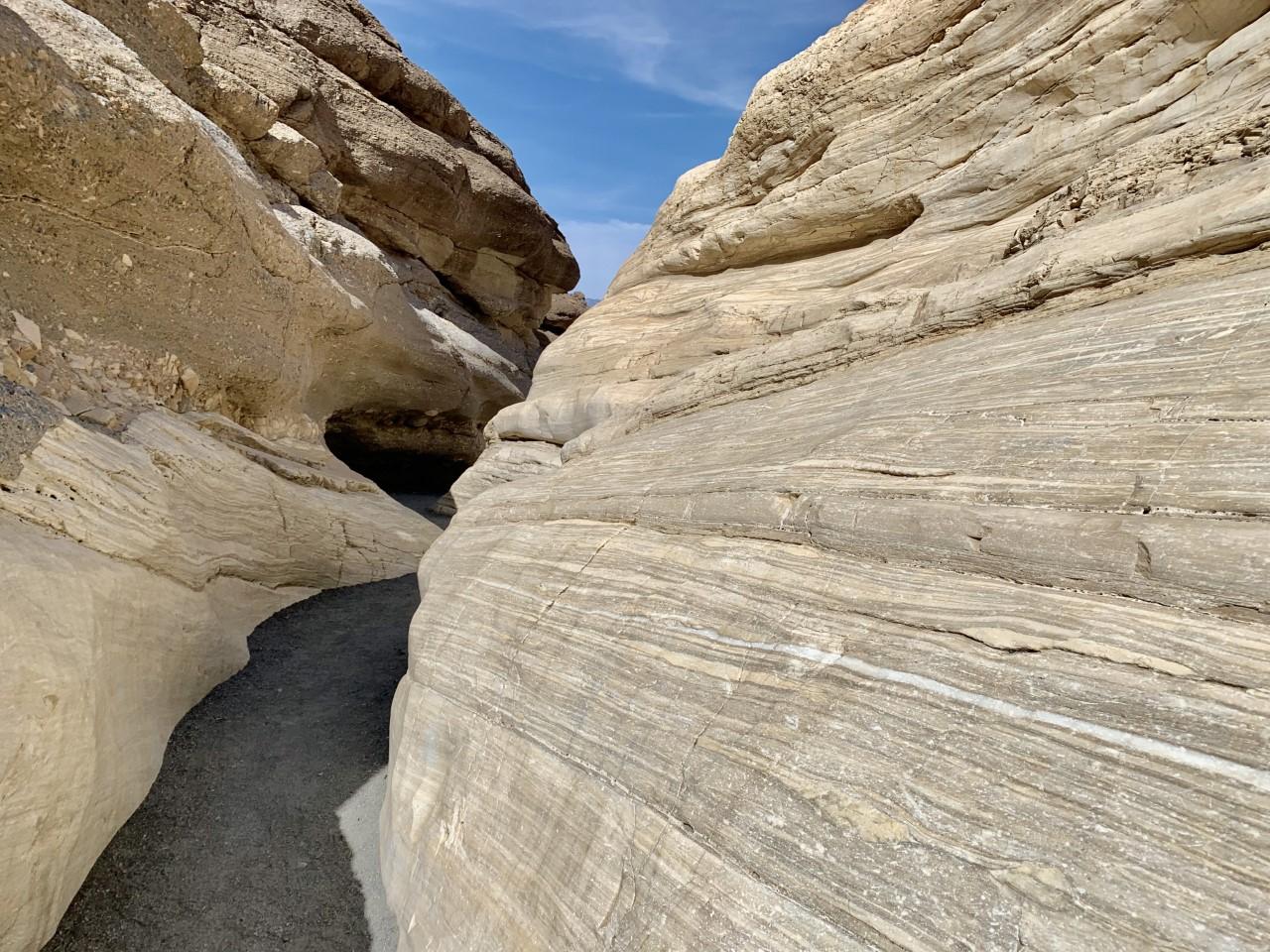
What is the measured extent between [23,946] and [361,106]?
14.4 meters

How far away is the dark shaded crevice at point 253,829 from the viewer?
349 cm

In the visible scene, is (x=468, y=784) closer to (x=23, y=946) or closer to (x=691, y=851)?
(x=691, y=851)

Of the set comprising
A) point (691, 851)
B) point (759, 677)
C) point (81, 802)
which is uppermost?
point (759, 677)

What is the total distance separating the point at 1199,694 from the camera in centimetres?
161

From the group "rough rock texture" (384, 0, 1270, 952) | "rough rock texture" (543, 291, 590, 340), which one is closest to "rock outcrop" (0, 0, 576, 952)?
"rough rock texture" (384, 0, 1270, 952)

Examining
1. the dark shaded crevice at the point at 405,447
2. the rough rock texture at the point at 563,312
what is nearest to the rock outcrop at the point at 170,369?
the dark shaded crevice at the point at 405,447

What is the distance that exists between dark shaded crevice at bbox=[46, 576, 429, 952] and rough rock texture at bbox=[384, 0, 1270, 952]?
0.65 meters

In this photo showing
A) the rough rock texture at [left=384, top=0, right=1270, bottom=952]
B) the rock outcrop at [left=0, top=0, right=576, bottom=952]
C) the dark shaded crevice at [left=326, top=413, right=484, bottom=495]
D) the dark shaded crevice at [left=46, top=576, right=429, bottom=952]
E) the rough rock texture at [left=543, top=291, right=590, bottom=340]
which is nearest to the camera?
the rough rock texture at [left=384, top=0, right=1270, bottom=952]

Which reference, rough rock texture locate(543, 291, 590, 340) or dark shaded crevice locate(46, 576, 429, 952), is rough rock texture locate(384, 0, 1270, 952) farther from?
rough rock texture locate(543, 291, 590, 340)

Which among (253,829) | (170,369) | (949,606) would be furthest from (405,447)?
(949,606)

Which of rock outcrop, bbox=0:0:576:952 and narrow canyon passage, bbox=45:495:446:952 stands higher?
rock outcrop, bbox=0:0:576:952

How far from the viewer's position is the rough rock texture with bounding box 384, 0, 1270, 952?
1650mm

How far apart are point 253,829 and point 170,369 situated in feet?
19.2

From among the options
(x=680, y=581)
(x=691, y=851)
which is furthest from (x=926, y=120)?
(x=691, y=851)
